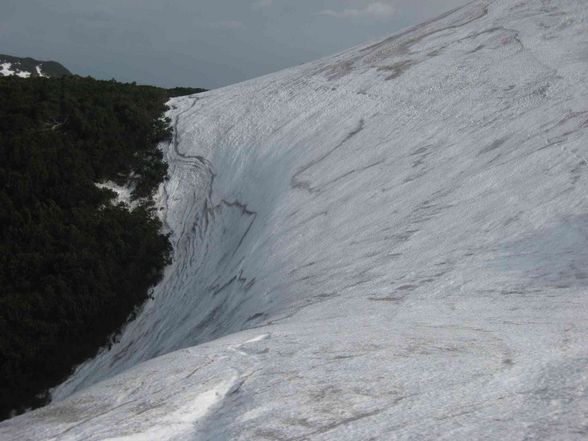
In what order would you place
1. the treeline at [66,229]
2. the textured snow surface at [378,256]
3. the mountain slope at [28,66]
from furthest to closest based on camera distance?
1. the mountain slope at [28,66]
2. the treeline at [66,229]
3. the textured snow surface at [378,256]

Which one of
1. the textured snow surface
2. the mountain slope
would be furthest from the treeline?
the mountain slope

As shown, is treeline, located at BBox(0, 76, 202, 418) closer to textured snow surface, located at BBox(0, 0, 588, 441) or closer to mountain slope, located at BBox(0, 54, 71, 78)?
textured snow surface, located at BBox(0, 0, 588, 441)

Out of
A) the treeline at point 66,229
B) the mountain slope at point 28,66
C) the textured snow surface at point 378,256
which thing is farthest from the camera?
the mountain slope at point 28,66

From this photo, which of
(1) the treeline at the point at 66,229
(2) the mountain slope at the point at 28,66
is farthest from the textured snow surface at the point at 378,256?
(2) the mountain slope at the point at 28,66

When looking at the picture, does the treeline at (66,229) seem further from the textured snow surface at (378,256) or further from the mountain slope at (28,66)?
the mountain slope at (28,66)

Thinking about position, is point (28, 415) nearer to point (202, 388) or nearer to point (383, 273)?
point (202, 388)

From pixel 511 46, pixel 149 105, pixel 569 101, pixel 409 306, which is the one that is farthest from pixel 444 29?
pixel 409 306

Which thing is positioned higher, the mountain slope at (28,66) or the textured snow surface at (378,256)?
the mountain slope at (28,66)
